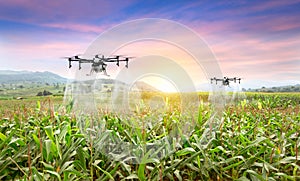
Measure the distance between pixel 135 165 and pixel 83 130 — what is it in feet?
1.94

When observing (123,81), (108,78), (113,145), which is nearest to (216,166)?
(113,145)

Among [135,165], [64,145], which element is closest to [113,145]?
[135,165]

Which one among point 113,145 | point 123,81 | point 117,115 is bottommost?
point 113,145

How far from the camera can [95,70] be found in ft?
8.22

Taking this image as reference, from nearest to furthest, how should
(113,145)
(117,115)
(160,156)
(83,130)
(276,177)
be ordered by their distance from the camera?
(276,177), (160,156), (113,145), (83,130), (117,115)

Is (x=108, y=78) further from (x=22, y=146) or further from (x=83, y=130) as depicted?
(x=22, y=146)

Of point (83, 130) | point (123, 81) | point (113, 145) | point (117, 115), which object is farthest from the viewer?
point (117, 115)

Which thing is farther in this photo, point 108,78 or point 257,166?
point 108,78

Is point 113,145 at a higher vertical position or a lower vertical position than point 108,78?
lower

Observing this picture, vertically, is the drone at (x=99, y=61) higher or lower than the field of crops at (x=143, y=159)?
higher

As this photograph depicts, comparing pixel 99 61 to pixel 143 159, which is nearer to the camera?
pixel 143 159

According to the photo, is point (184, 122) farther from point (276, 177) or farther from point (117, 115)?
point (276, 177)

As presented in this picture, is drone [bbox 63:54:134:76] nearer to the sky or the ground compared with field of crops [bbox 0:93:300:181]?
nearer to the sky

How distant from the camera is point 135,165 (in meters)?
1.93
